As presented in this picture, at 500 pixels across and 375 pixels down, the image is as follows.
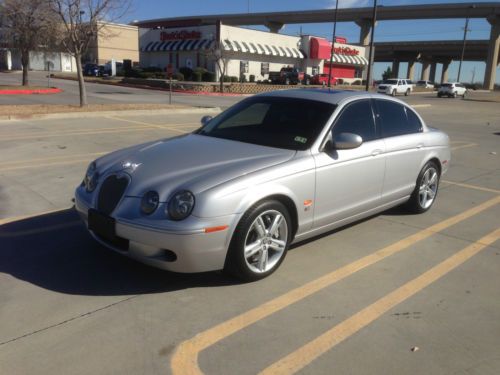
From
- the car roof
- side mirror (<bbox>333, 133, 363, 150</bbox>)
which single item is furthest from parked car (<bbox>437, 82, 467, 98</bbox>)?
side mirror (<bbox>333, 133, 363, 150</bbox>)

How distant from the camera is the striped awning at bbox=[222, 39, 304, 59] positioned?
142ft

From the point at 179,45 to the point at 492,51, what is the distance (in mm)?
56471

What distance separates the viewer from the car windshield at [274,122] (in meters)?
4.47

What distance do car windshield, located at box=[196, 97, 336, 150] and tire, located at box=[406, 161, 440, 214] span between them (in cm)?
187

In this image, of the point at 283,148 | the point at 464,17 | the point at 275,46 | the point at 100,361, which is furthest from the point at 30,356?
the point at 464,17

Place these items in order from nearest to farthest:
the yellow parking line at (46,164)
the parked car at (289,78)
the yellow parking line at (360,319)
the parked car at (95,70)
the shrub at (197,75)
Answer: the yellow parking line at (360,319), the yellow parking line at (46,164), the shrub at (197,75), the parked car at (289,78), the parked car at (95,70)

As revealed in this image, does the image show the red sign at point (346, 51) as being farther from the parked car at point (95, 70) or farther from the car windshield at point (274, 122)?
the car windshield at point (274, 122)

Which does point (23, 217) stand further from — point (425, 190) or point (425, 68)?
point (425, 68)

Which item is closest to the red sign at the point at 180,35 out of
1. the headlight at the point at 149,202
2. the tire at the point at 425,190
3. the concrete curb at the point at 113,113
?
the concrete curb at the point at 113,113

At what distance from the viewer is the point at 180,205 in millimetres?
3482

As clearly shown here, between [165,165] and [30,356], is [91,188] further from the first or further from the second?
[30,356]

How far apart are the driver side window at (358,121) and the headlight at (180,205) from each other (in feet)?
5.71

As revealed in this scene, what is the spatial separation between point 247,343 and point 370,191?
2485mm

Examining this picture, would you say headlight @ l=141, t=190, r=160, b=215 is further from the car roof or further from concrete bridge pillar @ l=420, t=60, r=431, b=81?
concrete bridge pillar @ l=420, t=60, r=431, b=81
